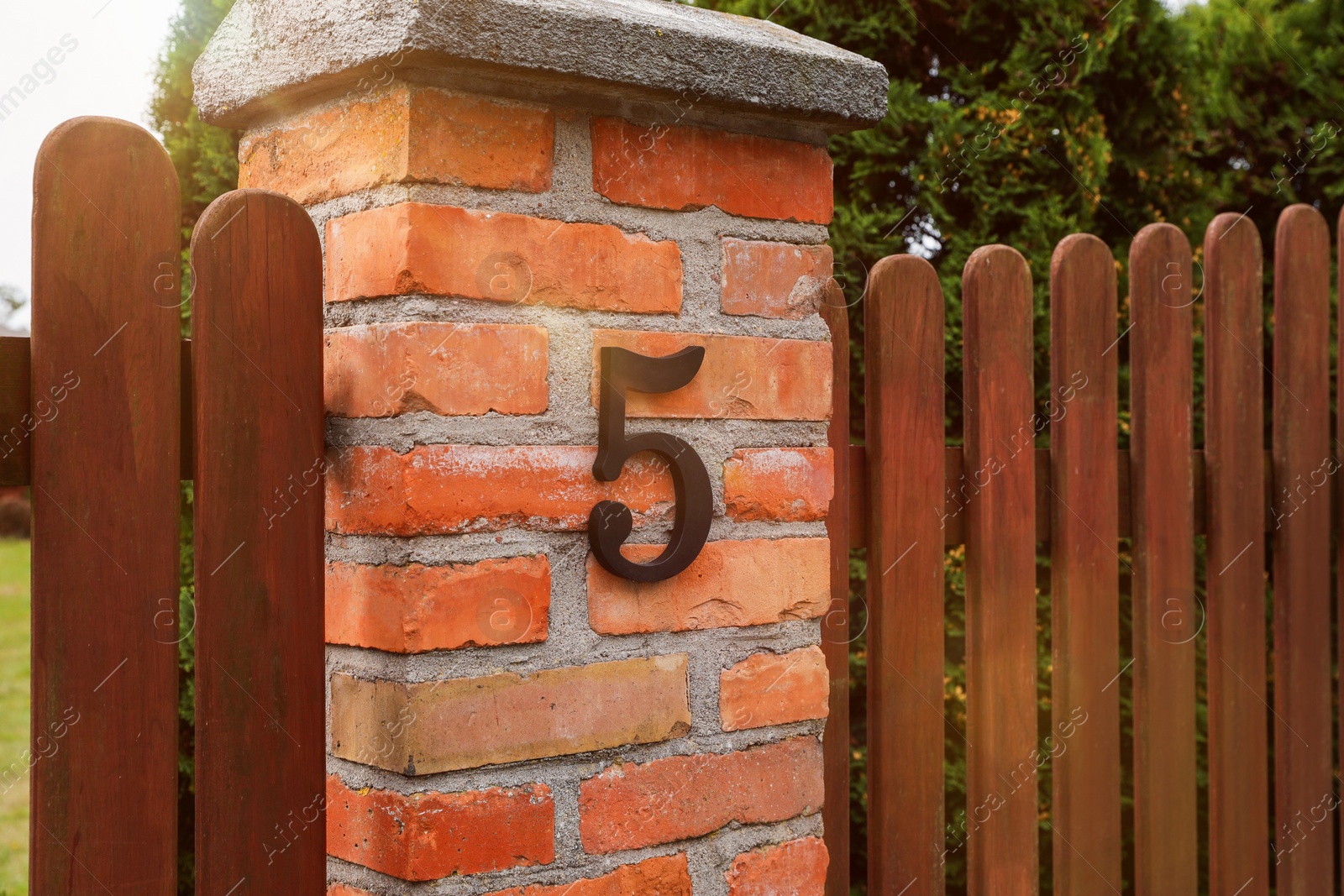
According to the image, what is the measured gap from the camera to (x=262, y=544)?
113cm

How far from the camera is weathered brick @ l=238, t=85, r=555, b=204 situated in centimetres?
112

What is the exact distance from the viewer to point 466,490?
1.14 meters

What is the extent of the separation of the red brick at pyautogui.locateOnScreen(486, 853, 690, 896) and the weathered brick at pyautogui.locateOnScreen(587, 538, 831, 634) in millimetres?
274

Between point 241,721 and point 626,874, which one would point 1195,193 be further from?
point 241,721

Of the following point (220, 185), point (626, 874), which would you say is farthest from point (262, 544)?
point (220, 185)

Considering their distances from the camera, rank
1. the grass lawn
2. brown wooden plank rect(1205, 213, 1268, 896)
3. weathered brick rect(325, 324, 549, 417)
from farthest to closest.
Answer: the grass lawn < brown wooden plank rect(1205, 213, 1268, 896) < weathered brick rect(325, 324, 549, 417)

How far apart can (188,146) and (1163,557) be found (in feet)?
7.91

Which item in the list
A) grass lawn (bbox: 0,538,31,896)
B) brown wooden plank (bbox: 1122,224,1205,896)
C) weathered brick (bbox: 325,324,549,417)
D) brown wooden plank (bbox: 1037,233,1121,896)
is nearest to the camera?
weathered brick (bbox: 325,324,549,417)

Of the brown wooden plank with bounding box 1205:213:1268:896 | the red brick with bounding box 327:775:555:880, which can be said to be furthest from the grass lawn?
the brown wooden plank with bounding box 1205:213:1268:896

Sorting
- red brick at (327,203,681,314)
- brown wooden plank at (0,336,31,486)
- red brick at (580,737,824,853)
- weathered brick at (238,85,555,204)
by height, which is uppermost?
weathered brick at (238,85,555,204)

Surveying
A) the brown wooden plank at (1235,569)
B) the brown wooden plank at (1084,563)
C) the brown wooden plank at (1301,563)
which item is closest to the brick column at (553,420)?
the brown wooden plank at (1084,563)

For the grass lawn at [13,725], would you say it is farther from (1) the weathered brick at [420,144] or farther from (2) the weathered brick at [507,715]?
(1) the weathered brick at [420,144]

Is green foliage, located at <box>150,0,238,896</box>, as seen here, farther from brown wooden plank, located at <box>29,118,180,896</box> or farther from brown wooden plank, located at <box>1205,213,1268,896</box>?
brown wooden plank, located at <box>1205,213,1268,896</box>

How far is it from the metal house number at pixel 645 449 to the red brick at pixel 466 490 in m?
0.02
